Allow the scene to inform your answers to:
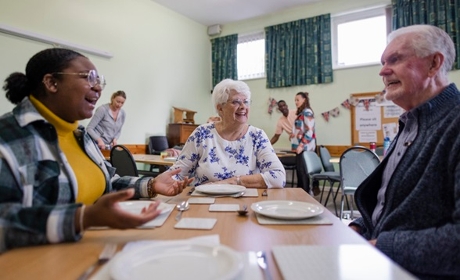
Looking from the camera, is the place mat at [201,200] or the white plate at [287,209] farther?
the place mat at [201,200]

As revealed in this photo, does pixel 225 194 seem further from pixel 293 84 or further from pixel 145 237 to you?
pixel 293 84

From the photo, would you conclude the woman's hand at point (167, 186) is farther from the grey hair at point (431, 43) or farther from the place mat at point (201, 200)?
the grey hair at point (431, 43)

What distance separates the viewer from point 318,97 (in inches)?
220

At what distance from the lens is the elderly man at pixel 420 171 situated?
820 millimetres

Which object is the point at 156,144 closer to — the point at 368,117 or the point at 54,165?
the point at 368,117

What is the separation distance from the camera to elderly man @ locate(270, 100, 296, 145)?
18.1 ft

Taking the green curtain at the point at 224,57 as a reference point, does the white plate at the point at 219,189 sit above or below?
below

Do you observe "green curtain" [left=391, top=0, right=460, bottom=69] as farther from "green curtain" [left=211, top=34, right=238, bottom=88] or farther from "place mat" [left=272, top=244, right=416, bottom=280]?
"place mat" [left=272, top=244, right=416, bottom=280]

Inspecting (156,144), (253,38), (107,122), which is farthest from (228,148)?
(253,38)

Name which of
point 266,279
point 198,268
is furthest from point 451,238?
point 198,268

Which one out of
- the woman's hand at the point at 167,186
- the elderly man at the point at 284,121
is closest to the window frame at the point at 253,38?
the elderly man at the point at 284,121

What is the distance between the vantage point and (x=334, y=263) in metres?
0.62

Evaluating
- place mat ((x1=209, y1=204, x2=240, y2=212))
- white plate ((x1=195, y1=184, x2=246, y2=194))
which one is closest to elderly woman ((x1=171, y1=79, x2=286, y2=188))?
white plate ((x1=195, y1=184, x2=246, y2=194))

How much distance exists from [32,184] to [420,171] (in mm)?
1143
